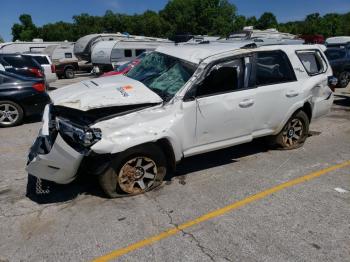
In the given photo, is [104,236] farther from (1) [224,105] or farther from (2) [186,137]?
(1) [224,105]

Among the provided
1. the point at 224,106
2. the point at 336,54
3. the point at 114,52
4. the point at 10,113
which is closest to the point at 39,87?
the point at 10,113

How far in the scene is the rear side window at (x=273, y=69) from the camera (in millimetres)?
5156

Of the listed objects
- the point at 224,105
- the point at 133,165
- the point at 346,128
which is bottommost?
the point at 346,128

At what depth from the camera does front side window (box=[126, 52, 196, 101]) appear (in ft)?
14.7

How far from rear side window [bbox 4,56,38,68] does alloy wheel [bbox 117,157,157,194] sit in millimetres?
11692

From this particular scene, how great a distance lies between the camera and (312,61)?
6.00m

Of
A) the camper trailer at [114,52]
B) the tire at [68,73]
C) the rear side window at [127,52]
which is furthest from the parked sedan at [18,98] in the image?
the tire at [68,73]

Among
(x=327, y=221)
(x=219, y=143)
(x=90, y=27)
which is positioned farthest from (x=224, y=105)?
(x=90, y=27)

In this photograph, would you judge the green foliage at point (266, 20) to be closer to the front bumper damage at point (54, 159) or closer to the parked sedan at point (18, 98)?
the parked sedan at point (18, 98)

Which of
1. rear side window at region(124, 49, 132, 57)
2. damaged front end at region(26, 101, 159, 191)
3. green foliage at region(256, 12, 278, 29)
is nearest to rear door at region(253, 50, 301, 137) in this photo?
damaged front end at region(26, 101, 159, 191)

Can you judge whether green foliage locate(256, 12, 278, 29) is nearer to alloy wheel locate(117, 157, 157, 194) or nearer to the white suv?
the white suv

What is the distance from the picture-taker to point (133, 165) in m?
4.15

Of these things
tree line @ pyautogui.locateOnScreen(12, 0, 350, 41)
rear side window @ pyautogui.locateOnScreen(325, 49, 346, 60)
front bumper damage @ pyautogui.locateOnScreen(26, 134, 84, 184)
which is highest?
tree line @ pyautogui.locateOnScreen(12, 0, 350, 41)

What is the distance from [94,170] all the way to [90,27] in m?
91.3
